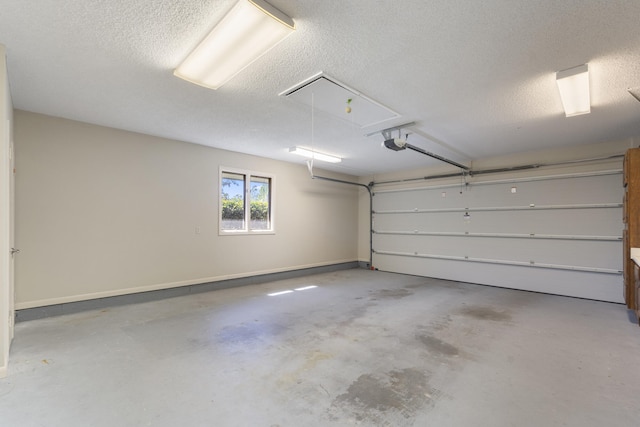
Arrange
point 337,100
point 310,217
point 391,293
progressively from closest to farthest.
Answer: point 337,100 < point 391,293 < point 310,217

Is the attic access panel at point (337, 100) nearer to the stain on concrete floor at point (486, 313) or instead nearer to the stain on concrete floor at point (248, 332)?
the stain on concrete floor at point (248, 332)

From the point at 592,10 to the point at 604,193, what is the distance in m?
4.23

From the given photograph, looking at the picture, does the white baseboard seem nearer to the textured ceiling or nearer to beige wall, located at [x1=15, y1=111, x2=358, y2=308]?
beige wall, located at [x1=15, y1=111, x2=358, y2=308]

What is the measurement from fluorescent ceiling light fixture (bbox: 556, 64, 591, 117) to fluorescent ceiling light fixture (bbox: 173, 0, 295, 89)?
2.51 m

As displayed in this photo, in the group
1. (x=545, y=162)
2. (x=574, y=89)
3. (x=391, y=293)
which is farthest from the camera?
(x=545, y=162)

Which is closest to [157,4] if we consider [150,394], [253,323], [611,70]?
[150,394]

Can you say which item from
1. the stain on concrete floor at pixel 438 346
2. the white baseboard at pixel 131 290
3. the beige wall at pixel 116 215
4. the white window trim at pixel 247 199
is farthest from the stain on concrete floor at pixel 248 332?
the white window trim at pixel 247 199

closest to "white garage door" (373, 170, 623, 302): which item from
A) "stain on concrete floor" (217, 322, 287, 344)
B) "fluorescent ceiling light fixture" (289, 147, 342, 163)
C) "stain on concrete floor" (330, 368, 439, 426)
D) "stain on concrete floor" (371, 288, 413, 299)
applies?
"stain on concrete floor" (371, 288, 413, 299)

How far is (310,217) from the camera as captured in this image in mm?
6922

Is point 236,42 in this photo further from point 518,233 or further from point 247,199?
point 518,233

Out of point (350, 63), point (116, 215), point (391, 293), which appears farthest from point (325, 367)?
point (116, 215)

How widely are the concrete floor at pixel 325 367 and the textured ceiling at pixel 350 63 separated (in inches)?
103

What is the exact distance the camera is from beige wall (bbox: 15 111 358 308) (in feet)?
11.7

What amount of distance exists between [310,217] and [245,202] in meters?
1.77
